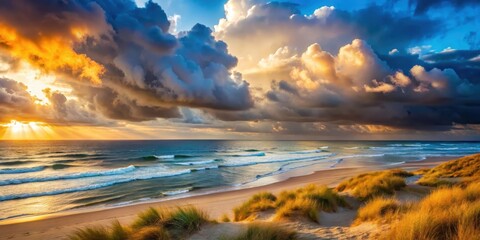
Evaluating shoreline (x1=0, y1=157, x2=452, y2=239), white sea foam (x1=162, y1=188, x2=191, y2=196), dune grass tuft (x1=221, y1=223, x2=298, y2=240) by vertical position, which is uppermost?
dune grass tuft (x1=221, y1=223, x2=298, y2=240)

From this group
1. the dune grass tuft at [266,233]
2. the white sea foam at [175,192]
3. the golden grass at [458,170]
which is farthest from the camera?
the white sea foam at [175,192]

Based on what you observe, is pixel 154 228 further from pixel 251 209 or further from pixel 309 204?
pixel 309 204

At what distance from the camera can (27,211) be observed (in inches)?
641

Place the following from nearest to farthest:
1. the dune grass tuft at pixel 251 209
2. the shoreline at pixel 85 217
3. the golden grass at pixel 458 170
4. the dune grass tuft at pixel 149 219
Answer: the dune grass tuft at pixel 149 219, the dune grass tuft at pixel 251 209, the shoreline at pixel 85 217, the golden grass at pixel 458 170

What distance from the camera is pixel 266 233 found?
577 cm

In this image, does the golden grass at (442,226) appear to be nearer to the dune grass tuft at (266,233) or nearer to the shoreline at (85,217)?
the dune grass tuft at (266,233)

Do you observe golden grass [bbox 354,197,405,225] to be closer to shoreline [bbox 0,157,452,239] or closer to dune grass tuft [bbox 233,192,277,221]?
dune grass tuft [bbox 233,192,277,221]

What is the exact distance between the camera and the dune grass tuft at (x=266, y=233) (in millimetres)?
5659

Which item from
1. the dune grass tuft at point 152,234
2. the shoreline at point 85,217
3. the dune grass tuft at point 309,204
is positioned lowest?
the shoreline at point 85,217

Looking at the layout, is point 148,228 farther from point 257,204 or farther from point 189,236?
point 257,204

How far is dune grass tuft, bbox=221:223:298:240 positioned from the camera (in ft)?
18.6

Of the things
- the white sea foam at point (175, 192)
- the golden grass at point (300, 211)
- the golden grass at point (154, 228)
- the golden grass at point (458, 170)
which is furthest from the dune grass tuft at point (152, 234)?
the white sea foam at point (175, 192)

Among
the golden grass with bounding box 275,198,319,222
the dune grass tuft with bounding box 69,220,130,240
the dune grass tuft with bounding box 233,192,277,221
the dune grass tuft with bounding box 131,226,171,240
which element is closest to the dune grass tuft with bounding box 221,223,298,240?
the dune grass tuft with bounding box 131,226,171,240

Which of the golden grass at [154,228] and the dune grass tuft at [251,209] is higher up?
the golden grass at [154,228]
